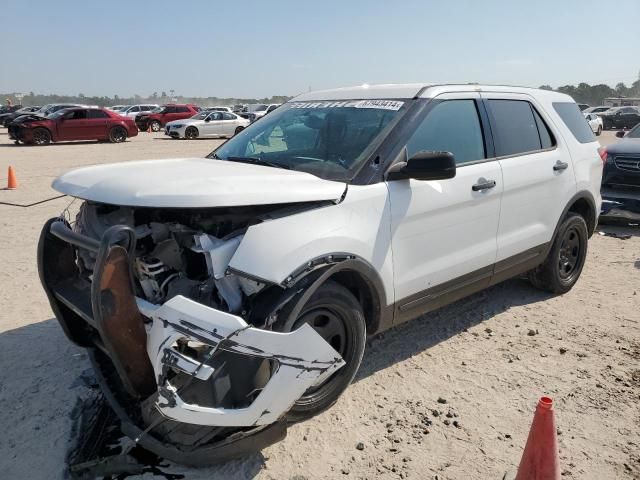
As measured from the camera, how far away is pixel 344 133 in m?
3.70

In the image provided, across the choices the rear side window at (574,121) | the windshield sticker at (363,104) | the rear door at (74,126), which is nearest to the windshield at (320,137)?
the windshield sticker at (363,104)

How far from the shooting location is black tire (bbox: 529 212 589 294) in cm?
506

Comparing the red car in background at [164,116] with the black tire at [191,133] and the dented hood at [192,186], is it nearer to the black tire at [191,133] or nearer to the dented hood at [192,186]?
the black tire at [191,133]

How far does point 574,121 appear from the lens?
17.4ft

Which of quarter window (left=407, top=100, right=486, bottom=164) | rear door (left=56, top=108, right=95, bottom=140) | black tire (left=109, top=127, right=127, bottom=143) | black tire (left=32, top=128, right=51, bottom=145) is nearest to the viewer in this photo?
quarter window (left=407, top=100, right=486, bottom=164)

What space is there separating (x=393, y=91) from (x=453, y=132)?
529mm

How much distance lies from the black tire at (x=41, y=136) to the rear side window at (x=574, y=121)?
73.8 feet

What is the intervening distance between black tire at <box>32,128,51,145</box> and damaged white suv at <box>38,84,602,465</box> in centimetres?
2152

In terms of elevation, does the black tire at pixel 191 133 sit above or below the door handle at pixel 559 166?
below

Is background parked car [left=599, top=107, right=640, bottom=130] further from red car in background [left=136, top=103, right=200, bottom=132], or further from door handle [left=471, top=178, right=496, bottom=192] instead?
door handle [left=471, top=178, right=496, bottom=192]

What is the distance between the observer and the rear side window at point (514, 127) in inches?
170

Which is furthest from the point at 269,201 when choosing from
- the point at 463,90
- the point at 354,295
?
the point at 463,90

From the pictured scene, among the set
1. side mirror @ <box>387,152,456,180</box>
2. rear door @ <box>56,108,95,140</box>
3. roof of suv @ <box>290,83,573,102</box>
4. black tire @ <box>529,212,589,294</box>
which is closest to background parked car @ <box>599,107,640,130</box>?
rear door @ <box>56,108,95,140</box>

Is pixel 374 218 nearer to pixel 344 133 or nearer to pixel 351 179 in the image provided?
pixel 351 179
